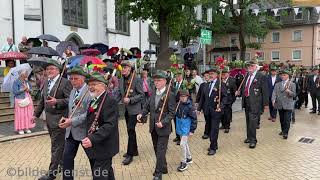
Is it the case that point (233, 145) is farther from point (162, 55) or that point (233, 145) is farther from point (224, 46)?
point (224, 46)

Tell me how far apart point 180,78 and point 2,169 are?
413cm

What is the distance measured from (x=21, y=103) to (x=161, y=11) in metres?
11.9

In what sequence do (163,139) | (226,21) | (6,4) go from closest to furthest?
1. (163,139)
2. (6,4)
3. (226,21)

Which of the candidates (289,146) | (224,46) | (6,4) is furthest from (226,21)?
(289,146)

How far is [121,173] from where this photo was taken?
23.5ft

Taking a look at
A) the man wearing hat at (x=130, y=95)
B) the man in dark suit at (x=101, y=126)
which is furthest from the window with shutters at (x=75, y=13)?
the man in dark suit at (x=101, y=126)

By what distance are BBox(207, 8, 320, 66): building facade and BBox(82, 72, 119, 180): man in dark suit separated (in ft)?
158

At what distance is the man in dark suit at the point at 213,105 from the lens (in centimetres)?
870

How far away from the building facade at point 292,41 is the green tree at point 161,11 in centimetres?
3160

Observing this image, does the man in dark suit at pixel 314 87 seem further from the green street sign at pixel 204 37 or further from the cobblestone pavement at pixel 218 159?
the cobblestone pavement at pixel 218 159

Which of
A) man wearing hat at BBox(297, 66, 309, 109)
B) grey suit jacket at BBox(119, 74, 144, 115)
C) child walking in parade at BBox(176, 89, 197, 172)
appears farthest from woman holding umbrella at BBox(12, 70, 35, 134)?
man wearing hat at BBox(297, 66, 309, 109)

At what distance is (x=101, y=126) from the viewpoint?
4871 millimetres

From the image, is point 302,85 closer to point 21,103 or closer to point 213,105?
point 213,105

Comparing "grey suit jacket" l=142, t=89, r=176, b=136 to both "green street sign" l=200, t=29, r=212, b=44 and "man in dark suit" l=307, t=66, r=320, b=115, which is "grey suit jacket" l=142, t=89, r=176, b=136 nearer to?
"green street sign" l=200, t=29, r=212, b=44
